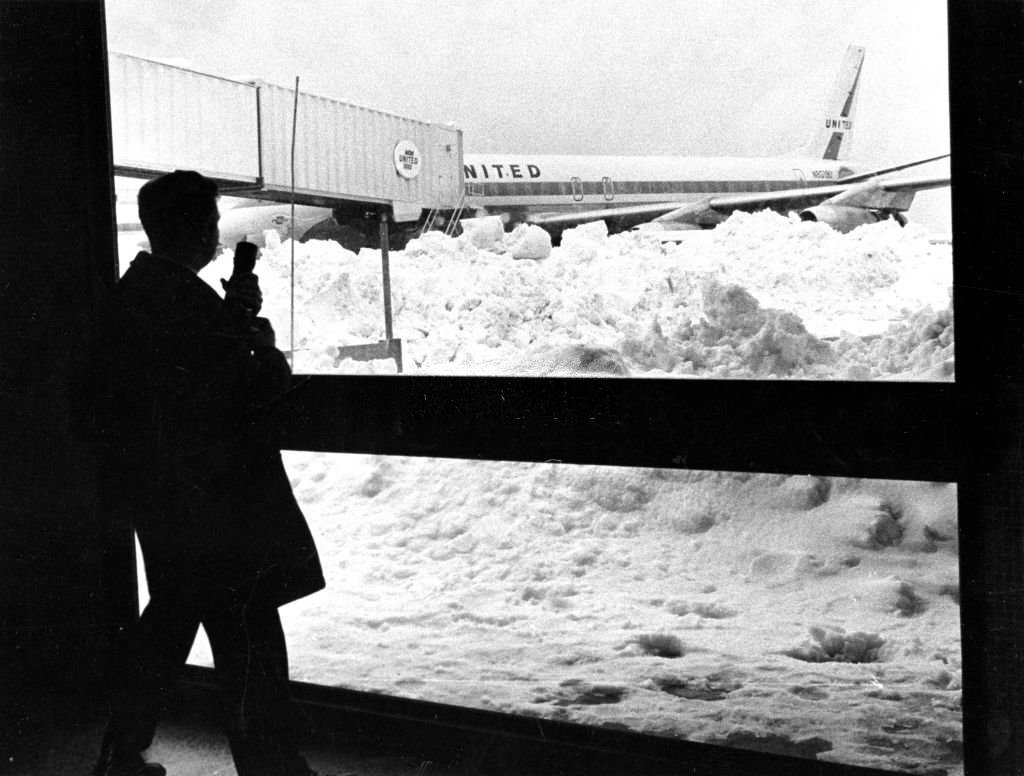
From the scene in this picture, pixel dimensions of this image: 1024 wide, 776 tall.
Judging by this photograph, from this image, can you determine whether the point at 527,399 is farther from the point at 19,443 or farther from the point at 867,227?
the point at 19,443

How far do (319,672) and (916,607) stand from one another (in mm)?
1987

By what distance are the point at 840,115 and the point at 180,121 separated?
131cm

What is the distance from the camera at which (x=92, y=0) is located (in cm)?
210

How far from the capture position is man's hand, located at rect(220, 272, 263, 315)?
5.80 feet

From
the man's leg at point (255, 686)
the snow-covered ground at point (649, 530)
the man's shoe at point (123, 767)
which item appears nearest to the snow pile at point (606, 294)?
the snow-covered ground at point (649, 530)

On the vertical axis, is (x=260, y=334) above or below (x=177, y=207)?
below

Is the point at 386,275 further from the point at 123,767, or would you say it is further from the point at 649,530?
the point at 649,530

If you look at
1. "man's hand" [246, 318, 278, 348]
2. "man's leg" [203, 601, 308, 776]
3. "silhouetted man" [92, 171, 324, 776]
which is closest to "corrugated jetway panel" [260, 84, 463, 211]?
"silhouetted man" [92, 171, 324, 776]

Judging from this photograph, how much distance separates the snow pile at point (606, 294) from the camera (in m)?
2.12

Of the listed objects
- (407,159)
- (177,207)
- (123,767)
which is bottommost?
(123,767)

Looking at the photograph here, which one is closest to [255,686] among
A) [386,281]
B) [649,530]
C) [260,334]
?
[260,334]

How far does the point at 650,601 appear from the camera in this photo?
374 centimetres

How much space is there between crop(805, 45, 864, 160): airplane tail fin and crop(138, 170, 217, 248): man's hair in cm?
118

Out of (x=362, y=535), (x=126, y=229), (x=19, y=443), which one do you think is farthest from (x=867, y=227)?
(x=362, y=535)
